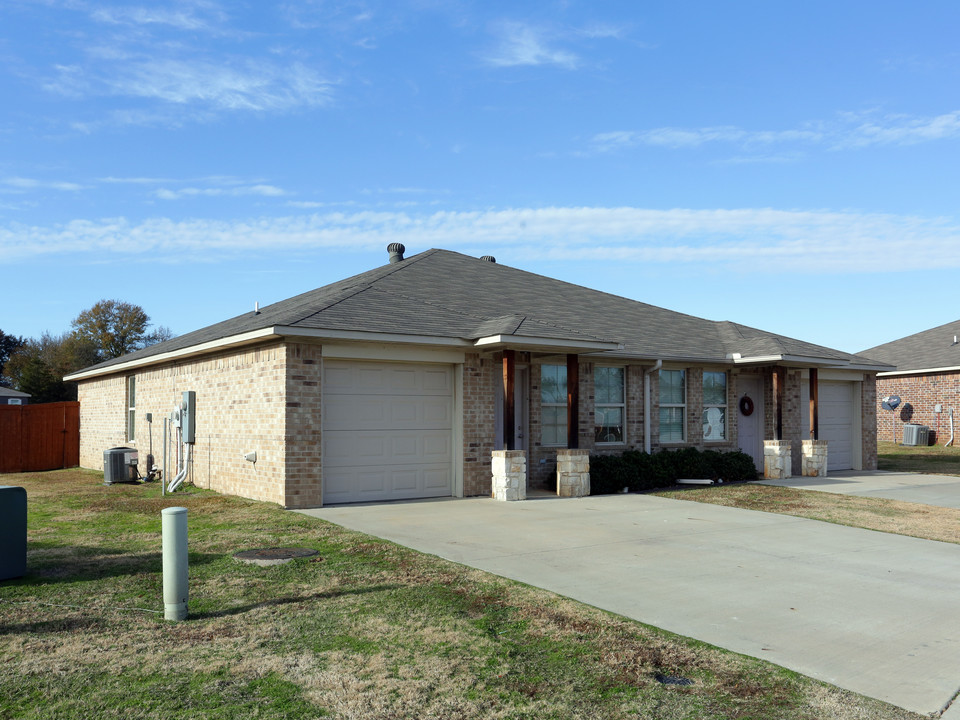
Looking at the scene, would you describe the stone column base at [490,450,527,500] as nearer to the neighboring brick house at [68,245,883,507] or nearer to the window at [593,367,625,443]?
the neighboring brick house at [68,245,883,507]

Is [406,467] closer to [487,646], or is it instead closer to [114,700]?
[487,646]

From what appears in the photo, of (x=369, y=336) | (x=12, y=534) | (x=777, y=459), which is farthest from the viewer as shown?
(x=777, y=459)

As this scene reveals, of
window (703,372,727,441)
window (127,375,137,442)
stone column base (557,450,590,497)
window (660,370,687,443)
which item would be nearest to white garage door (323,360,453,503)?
stone column base (557,450,590,497)

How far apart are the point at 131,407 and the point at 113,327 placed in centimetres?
4694

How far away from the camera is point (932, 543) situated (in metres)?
9.76

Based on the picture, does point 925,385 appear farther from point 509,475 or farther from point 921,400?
point 509,475

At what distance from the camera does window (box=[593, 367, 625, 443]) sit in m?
16.7

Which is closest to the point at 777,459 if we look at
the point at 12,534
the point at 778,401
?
the point at 778,401

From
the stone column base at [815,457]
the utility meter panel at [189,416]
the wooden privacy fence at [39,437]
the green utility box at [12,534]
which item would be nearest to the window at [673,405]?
the stone column base at [815,457]

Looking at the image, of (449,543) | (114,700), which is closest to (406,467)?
(449,543)

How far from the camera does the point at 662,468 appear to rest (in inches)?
639

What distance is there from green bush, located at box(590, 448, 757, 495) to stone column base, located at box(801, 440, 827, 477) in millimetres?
1796

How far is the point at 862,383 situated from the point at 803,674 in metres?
18.4

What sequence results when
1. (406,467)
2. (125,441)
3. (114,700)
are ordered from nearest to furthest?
(114,700)
(406,467)
(125,441)
